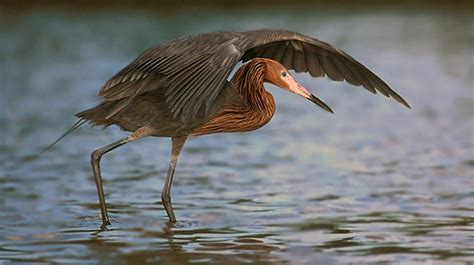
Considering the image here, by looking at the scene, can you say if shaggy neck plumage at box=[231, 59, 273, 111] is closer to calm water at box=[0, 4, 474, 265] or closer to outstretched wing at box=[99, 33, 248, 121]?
outstretched wing at box=[99, 33, 248, 121]

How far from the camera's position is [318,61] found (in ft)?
26.7

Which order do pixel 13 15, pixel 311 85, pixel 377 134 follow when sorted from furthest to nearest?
pixel 13 15
pixel 311 85
pixel 377 134

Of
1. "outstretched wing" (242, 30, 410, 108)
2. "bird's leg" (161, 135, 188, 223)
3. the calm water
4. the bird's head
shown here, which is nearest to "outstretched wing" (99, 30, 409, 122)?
"outstretched wing" (242, 30, 410, 108)

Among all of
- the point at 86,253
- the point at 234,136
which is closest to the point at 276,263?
the point at 86,253

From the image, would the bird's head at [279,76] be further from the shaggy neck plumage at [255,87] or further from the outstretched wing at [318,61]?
the outstretched wing at [318,61]

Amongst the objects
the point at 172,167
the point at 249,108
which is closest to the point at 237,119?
the point at 249,108

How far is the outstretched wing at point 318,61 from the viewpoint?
792 centimetres

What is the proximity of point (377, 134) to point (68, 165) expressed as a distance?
326 cm

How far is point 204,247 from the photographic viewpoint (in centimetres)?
698

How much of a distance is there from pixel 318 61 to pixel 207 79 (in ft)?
4.97

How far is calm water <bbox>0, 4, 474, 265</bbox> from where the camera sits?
698 cm

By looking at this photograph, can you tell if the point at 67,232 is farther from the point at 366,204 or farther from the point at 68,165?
the point at 68,165

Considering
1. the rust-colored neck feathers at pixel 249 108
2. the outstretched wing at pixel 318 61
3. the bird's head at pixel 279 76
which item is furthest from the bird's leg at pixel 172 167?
the outstretched wing at pixel 318 61

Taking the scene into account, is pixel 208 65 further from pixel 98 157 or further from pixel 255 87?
pixel 98 157
